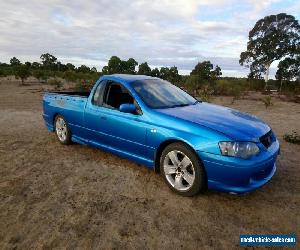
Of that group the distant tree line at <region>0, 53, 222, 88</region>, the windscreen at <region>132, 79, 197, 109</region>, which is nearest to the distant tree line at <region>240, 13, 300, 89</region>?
the distant tree line at <region>0, 53, 222, 88</region>

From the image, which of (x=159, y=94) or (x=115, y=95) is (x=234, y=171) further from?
(x=115, y=95)

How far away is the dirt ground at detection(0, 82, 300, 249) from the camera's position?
10.9 feet

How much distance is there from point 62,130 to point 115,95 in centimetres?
200

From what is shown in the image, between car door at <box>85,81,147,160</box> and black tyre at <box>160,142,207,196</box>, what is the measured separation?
0.46m

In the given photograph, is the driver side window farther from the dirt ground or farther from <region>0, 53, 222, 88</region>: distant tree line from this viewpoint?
<region>0, 53, 222, 88</region>: distant tree line

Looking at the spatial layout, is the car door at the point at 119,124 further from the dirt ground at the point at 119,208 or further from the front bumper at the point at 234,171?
the front bumper at the point at 234,171

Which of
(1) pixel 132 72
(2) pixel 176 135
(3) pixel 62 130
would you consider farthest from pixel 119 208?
(1) pixel 132 72

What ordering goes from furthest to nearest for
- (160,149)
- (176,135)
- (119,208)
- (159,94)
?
(159,94), (160,149), (176,135), (119,208)

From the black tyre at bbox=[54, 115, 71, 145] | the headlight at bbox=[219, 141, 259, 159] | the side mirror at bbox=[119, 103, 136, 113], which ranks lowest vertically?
the black tyre at bbox=[54, 115, 71, 145]

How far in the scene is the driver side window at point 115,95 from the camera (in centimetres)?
529

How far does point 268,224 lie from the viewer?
3.67m

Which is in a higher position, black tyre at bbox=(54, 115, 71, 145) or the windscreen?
the windscreen

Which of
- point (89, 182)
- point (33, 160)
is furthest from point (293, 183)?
point (33, 160)

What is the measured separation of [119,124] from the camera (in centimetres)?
506
